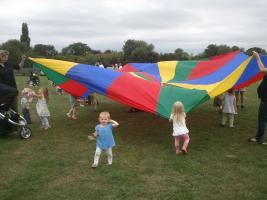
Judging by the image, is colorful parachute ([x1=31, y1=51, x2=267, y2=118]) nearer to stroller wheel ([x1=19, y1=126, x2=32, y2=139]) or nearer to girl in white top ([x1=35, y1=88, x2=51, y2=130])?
girl in white top ([x1=35, y1=88, x2=51, y2=130])

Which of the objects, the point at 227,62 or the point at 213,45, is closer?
the point at 227,62

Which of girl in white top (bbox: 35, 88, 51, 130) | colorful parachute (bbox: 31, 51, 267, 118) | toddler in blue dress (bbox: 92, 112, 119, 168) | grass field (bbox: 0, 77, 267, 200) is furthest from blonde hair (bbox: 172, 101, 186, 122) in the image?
girl in white top (bbox: 35, 88, 51, 130)

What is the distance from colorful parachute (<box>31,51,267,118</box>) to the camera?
19.5 ft

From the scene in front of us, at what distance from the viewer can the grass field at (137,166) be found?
12.9ft

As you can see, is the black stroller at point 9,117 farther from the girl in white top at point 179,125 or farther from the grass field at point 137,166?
the girl in white top at point 179,125

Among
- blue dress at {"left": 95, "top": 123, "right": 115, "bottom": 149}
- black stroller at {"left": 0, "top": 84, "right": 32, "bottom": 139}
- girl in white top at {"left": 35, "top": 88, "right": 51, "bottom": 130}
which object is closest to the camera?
blue dress at {"left": 95, "top": 123, "right": 115, "bottom": 149}

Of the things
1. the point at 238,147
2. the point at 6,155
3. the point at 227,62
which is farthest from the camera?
the point at 227,62

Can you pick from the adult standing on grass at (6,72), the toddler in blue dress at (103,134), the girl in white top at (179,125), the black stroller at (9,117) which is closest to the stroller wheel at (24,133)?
the black stroller at (9,117)

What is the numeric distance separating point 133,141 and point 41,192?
2.47 metres

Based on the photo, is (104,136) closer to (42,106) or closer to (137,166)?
(137,166)

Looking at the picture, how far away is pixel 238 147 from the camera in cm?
577

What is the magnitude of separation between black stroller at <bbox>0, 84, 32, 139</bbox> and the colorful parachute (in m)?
1.25

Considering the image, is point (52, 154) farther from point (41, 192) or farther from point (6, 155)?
→ point (41, 192)

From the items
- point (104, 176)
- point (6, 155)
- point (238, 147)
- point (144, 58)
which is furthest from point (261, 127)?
point (144, 58)
